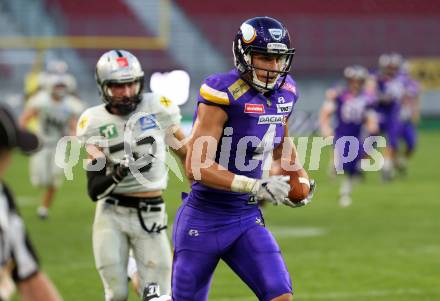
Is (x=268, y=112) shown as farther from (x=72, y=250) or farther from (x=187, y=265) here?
(x=72, y=250)

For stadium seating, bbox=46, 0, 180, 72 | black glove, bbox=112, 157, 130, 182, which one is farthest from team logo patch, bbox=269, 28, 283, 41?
stadium seating, bbox=46, 0, 180, 72

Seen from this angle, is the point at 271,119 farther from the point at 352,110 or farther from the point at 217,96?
the point at 352,110

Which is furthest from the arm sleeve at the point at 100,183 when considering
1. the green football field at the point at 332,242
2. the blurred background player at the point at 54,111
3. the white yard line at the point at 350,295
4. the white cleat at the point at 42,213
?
the blurred background player at the point at 54,111

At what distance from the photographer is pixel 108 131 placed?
22.2 ft

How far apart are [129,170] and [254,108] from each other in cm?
124

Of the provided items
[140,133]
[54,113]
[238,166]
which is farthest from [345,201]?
[238,166]

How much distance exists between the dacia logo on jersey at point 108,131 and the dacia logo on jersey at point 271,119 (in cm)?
143

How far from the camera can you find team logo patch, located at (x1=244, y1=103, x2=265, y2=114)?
561 centimetres

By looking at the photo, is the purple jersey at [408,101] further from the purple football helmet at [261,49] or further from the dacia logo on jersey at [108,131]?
the purple football helmet at [261,49]

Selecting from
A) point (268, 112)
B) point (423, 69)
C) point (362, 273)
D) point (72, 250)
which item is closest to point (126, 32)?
point (423, 69)

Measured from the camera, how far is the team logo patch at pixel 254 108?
221 inches

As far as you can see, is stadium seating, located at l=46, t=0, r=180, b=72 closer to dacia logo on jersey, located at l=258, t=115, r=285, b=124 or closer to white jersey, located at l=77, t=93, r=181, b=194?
white jersey, located at l=77, t=93, r=181, b=194

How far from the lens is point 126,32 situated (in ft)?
95.1

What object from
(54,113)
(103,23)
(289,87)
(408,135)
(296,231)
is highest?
(289,87)
